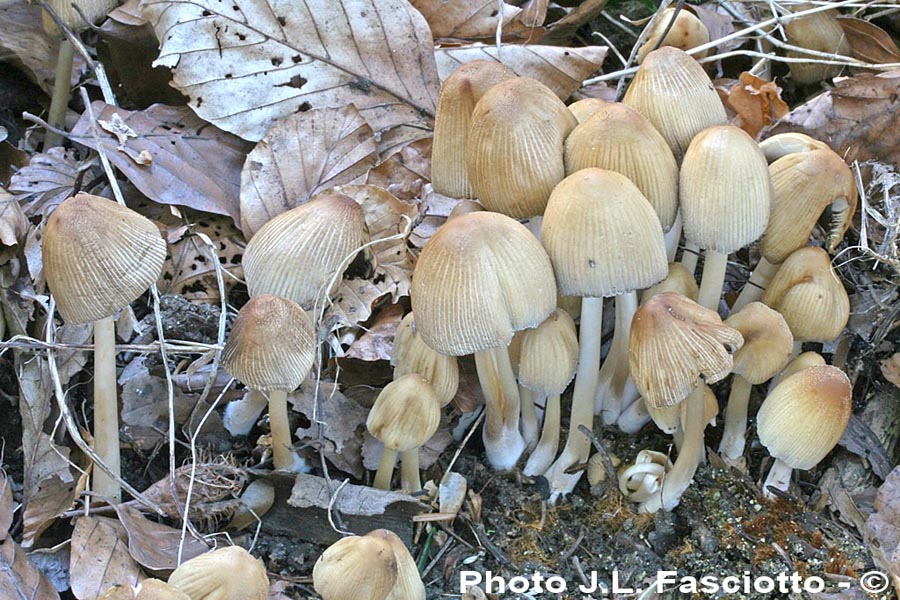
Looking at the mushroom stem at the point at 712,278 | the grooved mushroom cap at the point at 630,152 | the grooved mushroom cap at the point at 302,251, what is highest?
the grooved mushroom cap at the point at 630,152

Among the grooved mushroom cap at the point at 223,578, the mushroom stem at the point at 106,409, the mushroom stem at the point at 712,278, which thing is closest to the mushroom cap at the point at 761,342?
the mushroom stem at the point at 712,278

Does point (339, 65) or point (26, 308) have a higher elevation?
point (339, 65)

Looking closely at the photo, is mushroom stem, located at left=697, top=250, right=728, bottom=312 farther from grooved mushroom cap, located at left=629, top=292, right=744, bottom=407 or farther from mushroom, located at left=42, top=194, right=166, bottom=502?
mushroom, located at left=42, top=194, right=166, bottom=502

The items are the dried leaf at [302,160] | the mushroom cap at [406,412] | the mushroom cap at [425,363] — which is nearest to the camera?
the mushroom cap at [406,412]

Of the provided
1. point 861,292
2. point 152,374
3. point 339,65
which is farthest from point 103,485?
point 861,292

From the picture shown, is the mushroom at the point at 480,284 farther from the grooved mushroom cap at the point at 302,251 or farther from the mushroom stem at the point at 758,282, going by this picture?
the mushroom stem at the point at 758,282

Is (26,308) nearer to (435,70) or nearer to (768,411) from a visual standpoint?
(435,70)

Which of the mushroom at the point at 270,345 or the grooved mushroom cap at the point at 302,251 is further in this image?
the grooved mushroom cap at the point at 302,251

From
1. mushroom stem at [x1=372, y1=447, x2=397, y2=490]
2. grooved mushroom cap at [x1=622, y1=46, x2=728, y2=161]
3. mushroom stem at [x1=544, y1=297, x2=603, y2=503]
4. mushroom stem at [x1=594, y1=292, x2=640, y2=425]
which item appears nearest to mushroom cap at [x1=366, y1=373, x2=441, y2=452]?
mushroom stem at [x1=372, y1=447, x2=397, y2=490]
